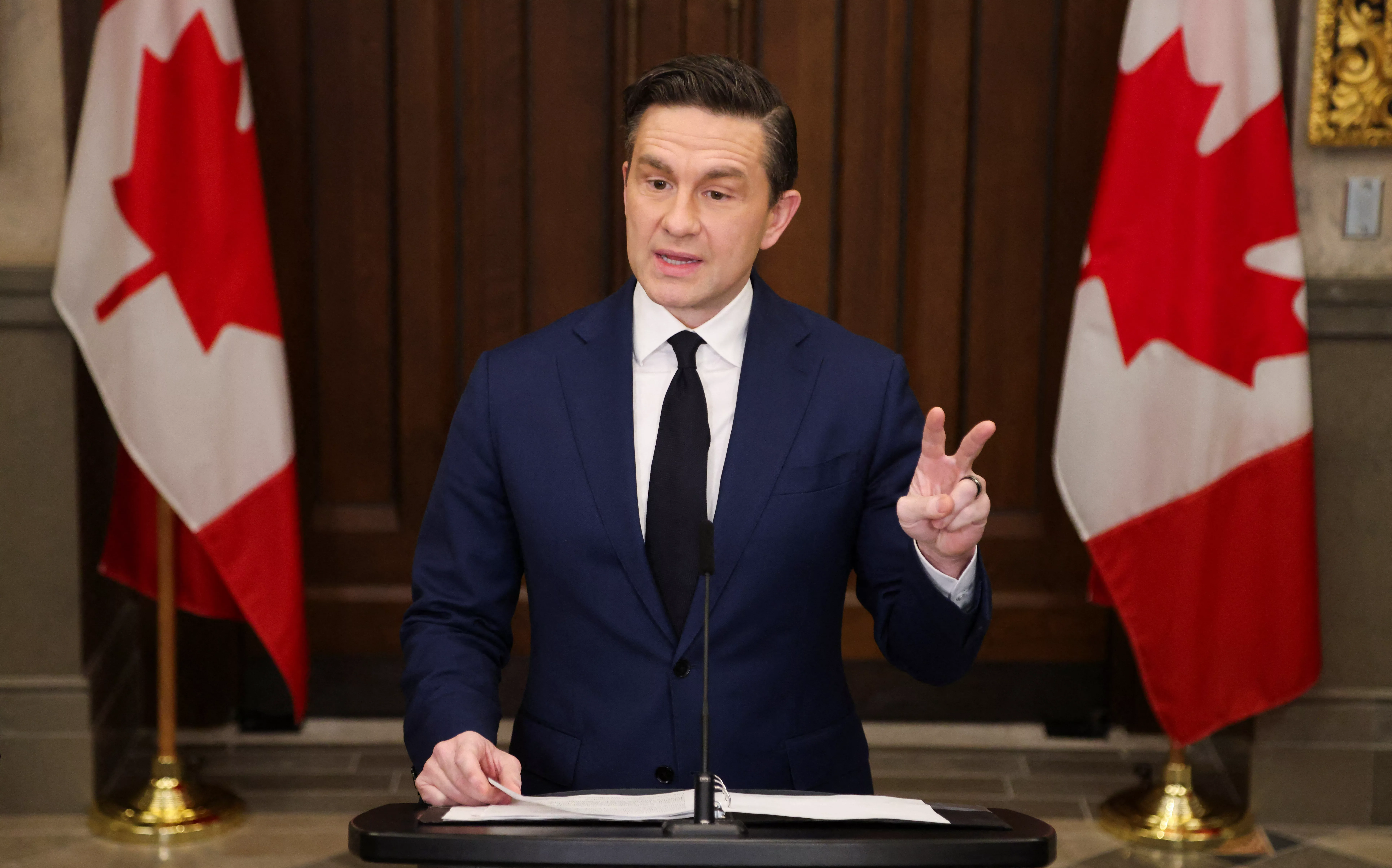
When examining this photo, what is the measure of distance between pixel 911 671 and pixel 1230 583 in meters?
1.83

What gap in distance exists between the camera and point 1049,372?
392cm

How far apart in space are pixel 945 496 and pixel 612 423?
527mm

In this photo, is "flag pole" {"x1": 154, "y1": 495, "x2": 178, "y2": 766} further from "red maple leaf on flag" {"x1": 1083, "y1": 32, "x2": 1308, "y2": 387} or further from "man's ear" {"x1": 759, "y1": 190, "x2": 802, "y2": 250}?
"red maple leaf on flag" {"x1": 1083, "y1": 32, "x2": 1308, "y2": 387}

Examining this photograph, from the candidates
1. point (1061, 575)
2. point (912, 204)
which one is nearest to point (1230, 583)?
point (1061, 575)

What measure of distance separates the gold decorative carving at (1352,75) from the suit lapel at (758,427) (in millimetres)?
2002

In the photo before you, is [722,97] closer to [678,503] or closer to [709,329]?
[709,329]

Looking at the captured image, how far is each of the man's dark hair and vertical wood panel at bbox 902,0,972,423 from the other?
2.07m

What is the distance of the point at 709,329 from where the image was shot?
6.13 ft

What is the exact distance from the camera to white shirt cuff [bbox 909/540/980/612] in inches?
62.4

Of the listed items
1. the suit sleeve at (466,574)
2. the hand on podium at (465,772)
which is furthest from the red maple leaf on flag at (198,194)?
the hand on podium at (465,772)

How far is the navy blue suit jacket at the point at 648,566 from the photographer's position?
1.77 metres

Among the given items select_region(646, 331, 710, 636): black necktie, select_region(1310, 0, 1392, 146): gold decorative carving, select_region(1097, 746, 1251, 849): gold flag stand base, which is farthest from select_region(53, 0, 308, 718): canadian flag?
select_region(1310, 0, 1392, 146): gold decorative carving

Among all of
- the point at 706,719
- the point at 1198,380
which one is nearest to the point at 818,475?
the point at 706,719

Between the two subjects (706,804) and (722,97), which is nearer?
(706,804)
